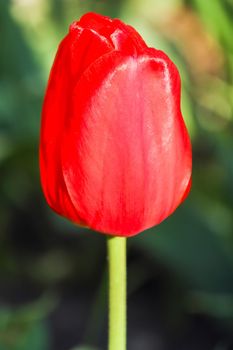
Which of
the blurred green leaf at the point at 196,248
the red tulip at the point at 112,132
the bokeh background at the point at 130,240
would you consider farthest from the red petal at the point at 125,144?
the blurred green leaf at the point at 196,248

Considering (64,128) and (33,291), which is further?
(33,291)

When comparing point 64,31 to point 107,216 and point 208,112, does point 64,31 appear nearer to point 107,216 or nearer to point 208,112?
point 208,112

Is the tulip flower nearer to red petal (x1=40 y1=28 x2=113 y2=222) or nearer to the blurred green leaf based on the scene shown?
red petal (x1=40 y1=28 x2=113 y2=222)

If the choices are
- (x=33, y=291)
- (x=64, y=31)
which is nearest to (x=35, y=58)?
(x=64, y=31)

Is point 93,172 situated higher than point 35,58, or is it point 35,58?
point 93,172

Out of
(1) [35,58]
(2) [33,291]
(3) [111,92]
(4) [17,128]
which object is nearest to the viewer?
(3) [111,92]

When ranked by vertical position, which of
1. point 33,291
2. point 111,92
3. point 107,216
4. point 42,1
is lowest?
point 33,291

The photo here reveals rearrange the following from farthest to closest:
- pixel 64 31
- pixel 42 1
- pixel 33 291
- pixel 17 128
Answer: pixel 42 1, pixel 64 31, pixel 33 291, pixel 17 128

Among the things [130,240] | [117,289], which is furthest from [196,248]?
[117,289]

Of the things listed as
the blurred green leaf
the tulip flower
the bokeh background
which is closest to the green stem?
the tulip flower
